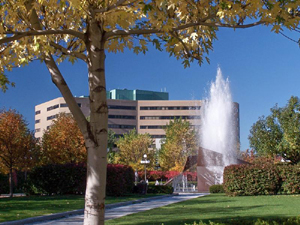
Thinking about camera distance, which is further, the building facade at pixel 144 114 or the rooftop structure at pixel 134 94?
the rooftop structure at pixel 134 94

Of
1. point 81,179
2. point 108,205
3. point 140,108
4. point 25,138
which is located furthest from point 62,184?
point 140,108

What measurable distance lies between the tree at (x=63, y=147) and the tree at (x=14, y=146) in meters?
5.15

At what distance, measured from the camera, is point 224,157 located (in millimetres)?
35688

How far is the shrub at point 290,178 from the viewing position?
81.3ft

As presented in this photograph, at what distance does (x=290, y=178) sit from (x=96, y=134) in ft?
68.2

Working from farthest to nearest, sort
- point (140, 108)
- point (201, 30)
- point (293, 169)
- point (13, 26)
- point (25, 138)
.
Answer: point (140, 108) < point (25, 138) < point (293, 169) < point (13, 26) < point (201, 30)

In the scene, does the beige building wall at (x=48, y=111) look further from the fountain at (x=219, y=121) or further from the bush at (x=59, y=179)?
the bush at (x=59, y=179)

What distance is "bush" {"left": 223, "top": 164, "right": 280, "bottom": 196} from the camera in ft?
81.5

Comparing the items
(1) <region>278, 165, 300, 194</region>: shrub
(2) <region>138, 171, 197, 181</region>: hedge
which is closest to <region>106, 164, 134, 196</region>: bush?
(1) <region>278, 165, 300, 194</region>: shrub

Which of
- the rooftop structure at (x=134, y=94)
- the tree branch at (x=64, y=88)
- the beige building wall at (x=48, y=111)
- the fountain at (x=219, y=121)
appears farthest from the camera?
the rooftop structure at (x=134, y=94)

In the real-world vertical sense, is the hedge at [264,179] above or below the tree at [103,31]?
below

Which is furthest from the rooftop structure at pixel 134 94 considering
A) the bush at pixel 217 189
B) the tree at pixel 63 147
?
the bush at pixel 217 189

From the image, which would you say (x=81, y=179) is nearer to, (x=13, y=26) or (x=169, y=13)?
(x=13, y=26)

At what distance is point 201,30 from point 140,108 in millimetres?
117081
